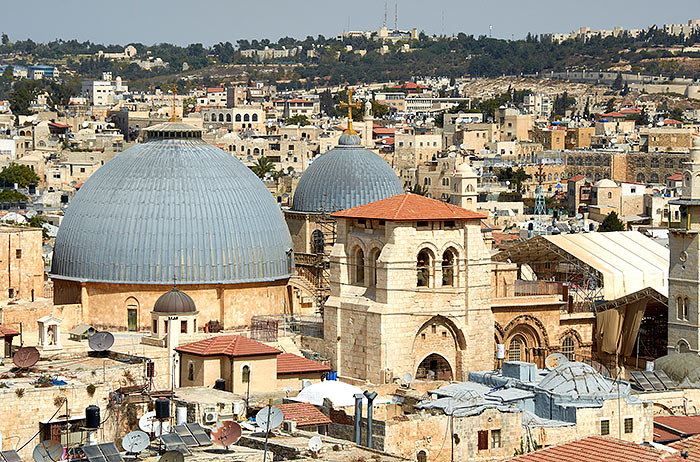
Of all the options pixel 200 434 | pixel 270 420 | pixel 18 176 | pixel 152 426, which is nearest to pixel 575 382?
pixel 270 420

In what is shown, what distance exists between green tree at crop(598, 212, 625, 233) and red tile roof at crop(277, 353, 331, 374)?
47.4m

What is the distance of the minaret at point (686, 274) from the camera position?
4525 centimetres

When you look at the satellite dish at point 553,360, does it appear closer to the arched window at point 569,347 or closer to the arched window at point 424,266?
the arched window at point 569,347

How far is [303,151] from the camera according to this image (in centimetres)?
13200

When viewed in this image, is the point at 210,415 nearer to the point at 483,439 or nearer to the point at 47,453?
the point at 483,439

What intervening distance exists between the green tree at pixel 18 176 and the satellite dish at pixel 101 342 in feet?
221

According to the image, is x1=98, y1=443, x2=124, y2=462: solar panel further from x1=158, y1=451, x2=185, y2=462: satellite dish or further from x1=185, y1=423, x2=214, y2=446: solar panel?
x1=185, y1=423, x2=214, y2=446: solar panel

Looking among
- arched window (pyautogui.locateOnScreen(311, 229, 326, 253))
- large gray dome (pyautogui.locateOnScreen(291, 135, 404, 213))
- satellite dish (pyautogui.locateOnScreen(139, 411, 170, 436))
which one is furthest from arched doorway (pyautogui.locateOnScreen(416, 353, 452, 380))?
satellite dish (pyautogui.locateOnScreen(139, 411, 170, 436))

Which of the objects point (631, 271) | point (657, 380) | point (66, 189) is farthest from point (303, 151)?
point (657, 380)

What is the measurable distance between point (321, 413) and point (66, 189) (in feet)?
249

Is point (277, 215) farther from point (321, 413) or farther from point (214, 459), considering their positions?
point (214, 459)

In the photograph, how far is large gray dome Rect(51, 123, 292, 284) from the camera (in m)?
44.1

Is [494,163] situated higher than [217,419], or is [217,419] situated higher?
[494,163]

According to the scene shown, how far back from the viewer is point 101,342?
1500 inches
